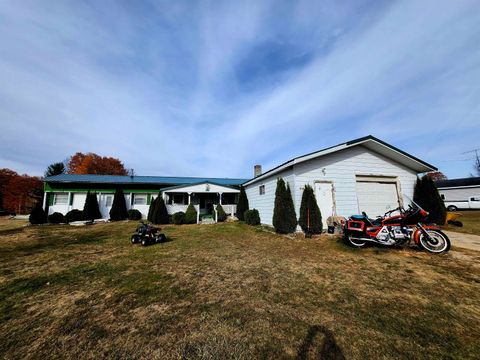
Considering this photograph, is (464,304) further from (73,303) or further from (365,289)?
(73,303)

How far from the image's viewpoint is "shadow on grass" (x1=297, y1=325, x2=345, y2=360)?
2.17 m

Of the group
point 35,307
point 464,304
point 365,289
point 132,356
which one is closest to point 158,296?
point 132,356

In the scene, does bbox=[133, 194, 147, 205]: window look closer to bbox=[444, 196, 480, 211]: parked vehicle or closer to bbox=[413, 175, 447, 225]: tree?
bbox=[413, 175, 447, 225]: tree

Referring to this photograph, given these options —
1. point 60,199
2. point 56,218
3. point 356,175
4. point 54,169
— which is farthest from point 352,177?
point 54,169

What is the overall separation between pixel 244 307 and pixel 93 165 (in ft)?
154

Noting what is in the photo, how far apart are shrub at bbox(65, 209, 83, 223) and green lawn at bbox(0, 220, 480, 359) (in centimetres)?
1337

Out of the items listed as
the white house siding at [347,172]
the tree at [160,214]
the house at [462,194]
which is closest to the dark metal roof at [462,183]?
the house at [462,194]

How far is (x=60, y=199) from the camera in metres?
18.9

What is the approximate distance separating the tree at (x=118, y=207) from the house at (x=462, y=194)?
37.3 meters

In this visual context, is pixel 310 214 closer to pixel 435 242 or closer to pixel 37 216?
pixel 435 242

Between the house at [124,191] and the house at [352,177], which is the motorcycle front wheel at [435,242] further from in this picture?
→ the house at [124,191]

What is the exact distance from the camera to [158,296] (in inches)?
142

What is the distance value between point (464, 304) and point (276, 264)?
3.50 metres

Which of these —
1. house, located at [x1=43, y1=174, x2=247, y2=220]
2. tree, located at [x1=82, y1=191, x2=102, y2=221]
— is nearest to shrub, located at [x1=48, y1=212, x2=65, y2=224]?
tree, located at [x1=82, y1=191, x2=102, y2=221]
